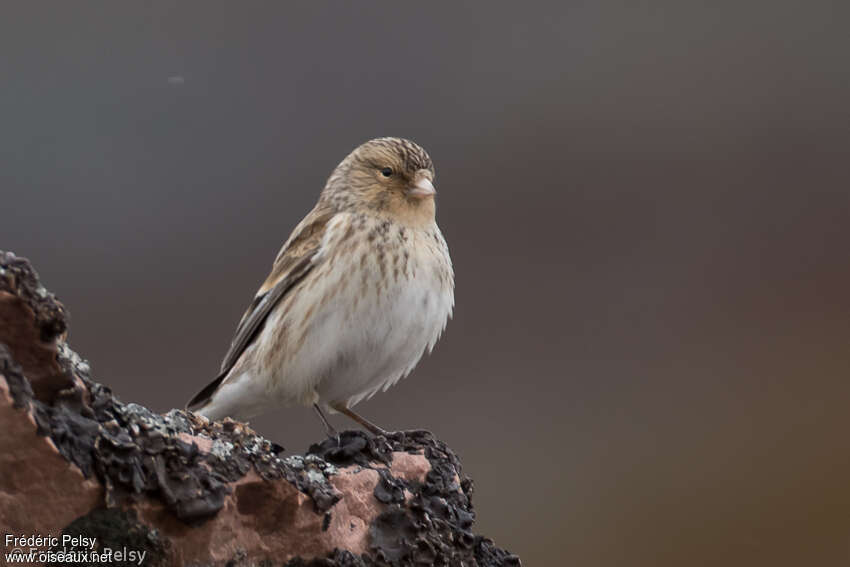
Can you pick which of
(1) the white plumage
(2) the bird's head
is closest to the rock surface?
(1) the white plumage

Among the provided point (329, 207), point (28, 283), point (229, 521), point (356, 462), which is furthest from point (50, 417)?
point (329, 207)

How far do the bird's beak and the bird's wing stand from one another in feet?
1.13

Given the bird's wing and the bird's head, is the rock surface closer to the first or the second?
the bird's wing

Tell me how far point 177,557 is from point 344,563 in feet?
1.48

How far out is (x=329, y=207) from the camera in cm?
451

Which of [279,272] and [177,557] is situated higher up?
[279,272]

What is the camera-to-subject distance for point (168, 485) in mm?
2330

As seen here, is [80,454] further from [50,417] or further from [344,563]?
[344,563]

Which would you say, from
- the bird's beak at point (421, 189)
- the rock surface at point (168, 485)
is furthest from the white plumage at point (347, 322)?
the rock surface at point (168, 485)

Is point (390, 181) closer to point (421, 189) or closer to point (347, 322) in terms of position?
point (421, 189)

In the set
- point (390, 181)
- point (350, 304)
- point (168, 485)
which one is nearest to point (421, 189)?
point (390, 181)

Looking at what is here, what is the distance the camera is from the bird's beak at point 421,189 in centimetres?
427

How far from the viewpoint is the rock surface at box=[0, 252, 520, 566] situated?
6.99 ft

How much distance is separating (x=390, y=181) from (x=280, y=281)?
1.83ft
